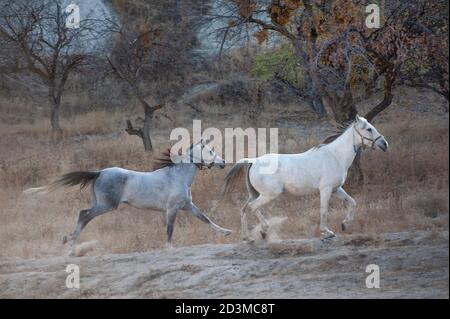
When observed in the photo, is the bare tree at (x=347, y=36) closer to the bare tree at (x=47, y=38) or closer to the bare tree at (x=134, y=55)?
the bare tree at (x=134, y=55)

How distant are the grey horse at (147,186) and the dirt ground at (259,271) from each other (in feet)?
2.52

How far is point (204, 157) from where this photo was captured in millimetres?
11789

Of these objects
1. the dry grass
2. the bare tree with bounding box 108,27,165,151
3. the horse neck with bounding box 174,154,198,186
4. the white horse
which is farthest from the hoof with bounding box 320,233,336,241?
the bare tree with bounding box 108,27,165,151

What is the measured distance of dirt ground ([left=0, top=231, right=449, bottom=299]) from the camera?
28.5 feet

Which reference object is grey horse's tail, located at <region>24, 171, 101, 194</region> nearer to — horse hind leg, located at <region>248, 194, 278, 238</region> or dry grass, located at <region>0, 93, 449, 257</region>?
dry grass, located at <region>0, 93, 449, 257</region>

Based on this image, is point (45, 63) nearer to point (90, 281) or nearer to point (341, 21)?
point (341, 21)

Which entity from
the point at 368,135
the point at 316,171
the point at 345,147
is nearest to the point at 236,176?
the point at 316,171

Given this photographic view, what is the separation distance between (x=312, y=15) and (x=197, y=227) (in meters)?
4.31

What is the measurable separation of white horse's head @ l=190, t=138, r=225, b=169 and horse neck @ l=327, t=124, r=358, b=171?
1.56 metres

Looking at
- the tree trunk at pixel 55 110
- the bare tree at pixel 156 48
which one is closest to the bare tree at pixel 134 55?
the bare tree at pixel 156 48

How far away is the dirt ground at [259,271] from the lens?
341 inches

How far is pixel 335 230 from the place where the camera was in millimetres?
11695
